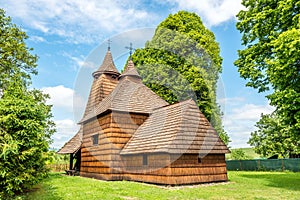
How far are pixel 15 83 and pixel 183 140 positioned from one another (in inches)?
357

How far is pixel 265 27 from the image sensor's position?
54.0ft

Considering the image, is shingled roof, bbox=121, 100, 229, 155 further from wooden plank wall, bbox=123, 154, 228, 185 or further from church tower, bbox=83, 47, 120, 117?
church tower, bbox=83, 47, 120, 117

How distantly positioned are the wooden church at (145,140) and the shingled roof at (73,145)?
85.1 inches

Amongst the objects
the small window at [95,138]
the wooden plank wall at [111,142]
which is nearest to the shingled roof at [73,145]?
the small window at [95,138]

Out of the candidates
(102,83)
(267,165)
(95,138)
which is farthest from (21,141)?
(267,165)

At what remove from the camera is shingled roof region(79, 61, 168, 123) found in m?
18.4

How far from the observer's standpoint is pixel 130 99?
19.5 meters

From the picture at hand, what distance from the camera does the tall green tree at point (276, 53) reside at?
12344 millimetres

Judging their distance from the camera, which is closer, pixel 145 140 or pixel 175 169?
pixel 175 169

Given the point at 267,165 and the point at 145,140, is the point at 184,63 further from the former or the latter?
the point at 267,165

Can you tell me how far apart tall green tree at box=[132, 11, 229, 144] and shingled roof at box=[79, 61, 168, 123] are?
6.06 m

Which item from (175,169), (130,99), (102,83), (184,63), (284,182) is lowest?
(284,182)

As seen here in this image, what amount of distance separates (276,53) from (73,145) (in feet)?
63.8

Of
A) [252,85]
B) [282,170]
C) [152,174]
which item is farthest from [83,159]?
[282,170]
